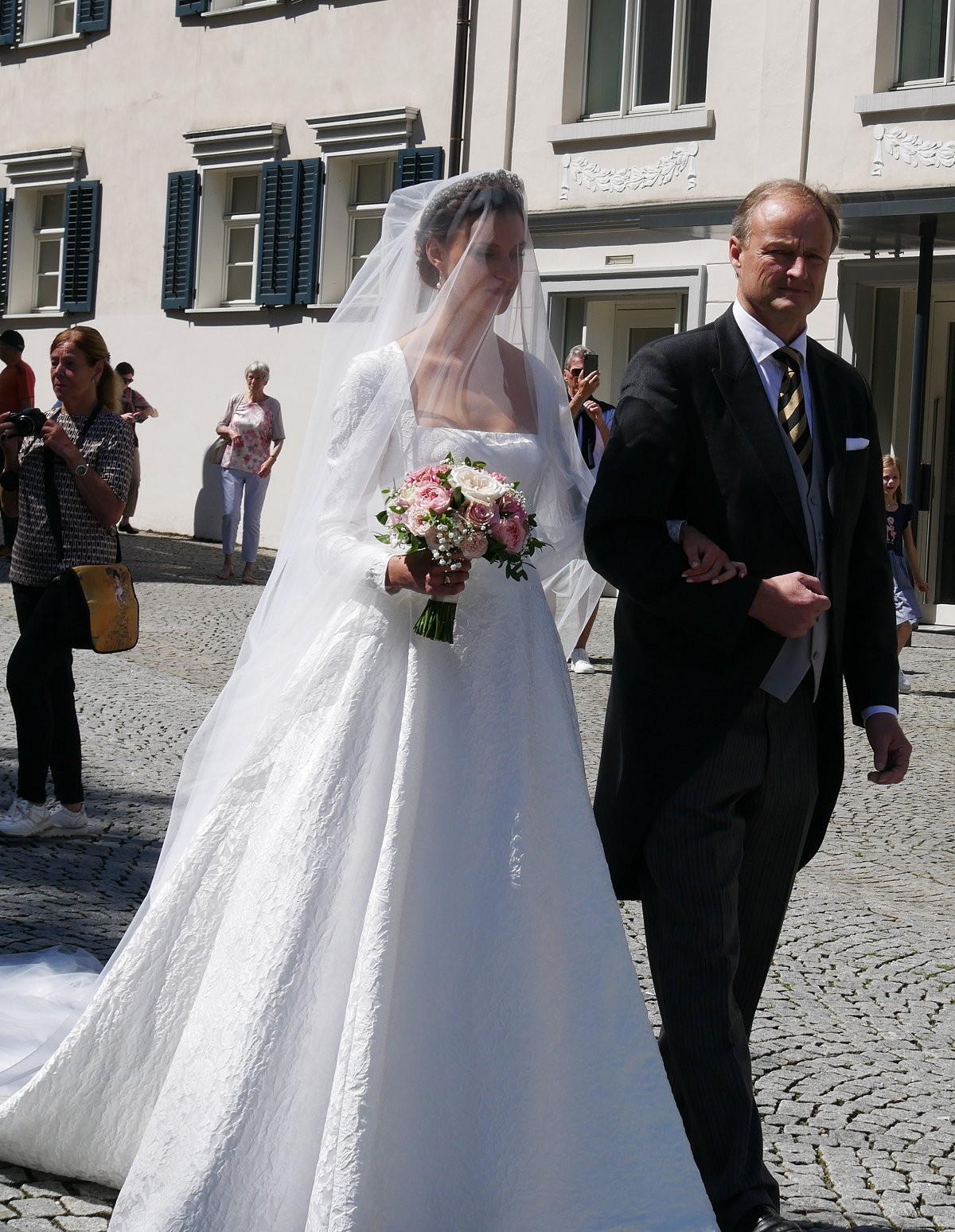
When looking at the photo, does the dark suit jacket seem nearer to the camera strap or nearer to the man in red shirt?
the camera strap

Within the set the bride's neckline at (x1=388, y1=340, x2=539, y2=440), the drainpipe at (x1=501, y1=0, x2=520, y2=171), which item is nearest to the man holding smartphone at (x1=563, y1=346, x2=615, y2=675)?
the bride's neckline at (x1=388, y1=340, x2=539, y2=440)

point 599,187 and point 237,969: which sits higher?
point 599,187

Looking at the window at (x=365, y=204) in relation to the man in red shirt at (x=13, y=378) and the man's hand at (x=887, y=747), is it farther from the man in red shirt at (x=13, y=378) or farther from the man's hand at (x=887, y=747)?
the man's hand at (x=887, y=747)

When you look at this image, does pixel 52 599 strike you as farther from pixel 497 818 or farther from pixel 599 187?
pixel 599 187

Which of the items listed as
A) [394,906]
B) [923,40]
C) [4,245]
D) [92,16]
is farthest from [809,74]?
[394,906]

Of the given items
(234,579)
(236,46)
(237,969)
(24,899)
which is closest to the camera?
(237,969)

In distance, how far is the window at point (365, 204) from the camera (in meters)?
19.6

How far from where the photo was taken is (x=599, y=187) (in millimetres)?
17359

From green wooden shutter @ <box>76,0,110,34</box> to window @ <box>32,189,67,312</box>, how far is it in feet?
7.51

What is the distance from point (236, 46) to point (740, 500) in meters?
18.5

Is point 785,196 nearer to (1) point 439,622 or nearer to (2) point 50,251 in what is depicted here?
(1) point 439,622

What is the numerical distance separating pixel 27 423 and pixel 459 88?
12626mm

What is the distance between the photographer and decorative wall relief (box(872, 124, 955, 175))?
587 inches

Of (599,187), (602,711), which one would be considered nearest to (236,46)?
(599,187)
